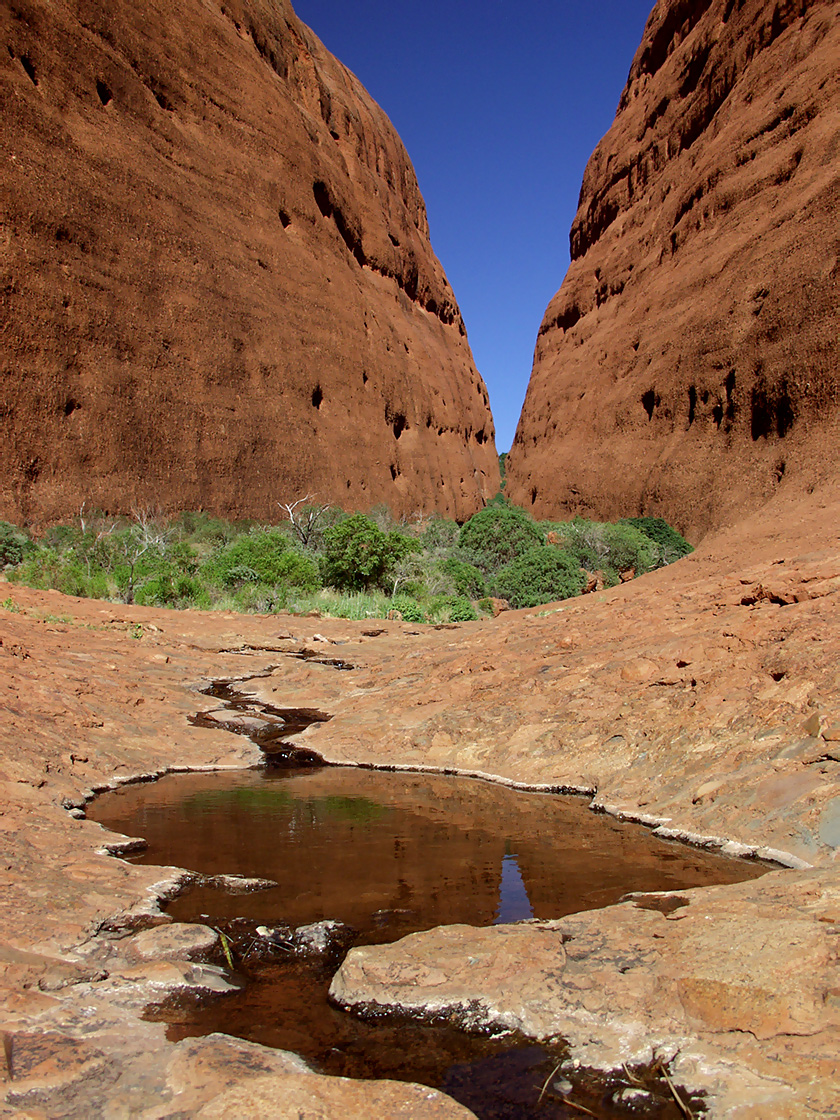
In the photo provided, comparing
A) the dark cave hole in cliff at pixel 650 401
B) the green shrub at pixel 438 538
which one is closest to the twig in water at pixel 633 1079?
the green shrub at pixel 438 538

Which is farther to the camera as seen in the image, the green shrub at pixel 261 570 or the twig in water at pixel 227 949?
the green shrub at pixel 261 570

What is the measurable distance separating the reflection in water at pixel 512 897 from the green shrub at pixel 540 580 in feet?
39.9

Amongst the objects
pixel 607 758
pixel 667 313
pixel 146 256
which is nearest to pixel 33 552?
pixel 146 256

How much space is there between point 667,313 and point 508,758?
26616 mm

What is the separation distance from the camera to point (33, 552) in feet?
50.3

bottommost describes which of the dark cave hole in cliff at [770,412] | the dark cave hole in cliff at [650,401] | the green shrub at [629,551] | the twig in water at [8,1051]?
the twig in water at [8,1051]

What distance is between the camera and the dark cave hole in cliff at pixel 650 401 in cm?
2764

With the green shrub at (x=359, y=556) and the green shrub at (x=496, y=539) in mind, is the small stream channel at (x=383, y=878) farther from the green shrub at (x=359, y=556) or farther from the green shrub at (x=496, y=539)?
the green shrub at (x=496, y=539)

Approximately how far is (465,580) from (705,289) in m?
15.8

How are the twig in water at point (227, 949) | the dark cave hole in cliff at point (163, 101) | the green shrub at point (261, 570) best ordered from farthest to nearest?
the dark cave hole in cliff at point (163, 101) < the green shrub at point (261, 570) < the twig in water at point (227, 949)

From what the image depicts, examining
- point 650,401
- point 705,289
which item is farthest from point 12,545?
point 705,289

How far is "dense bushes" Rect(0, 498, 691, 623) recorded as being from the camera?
13.6 metres

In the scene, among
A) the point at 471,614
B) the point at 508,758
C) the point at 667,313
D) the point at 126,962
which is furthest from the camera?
the point at 667,313

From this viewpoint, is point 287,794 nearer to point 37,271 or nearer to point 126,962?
point 126,962
